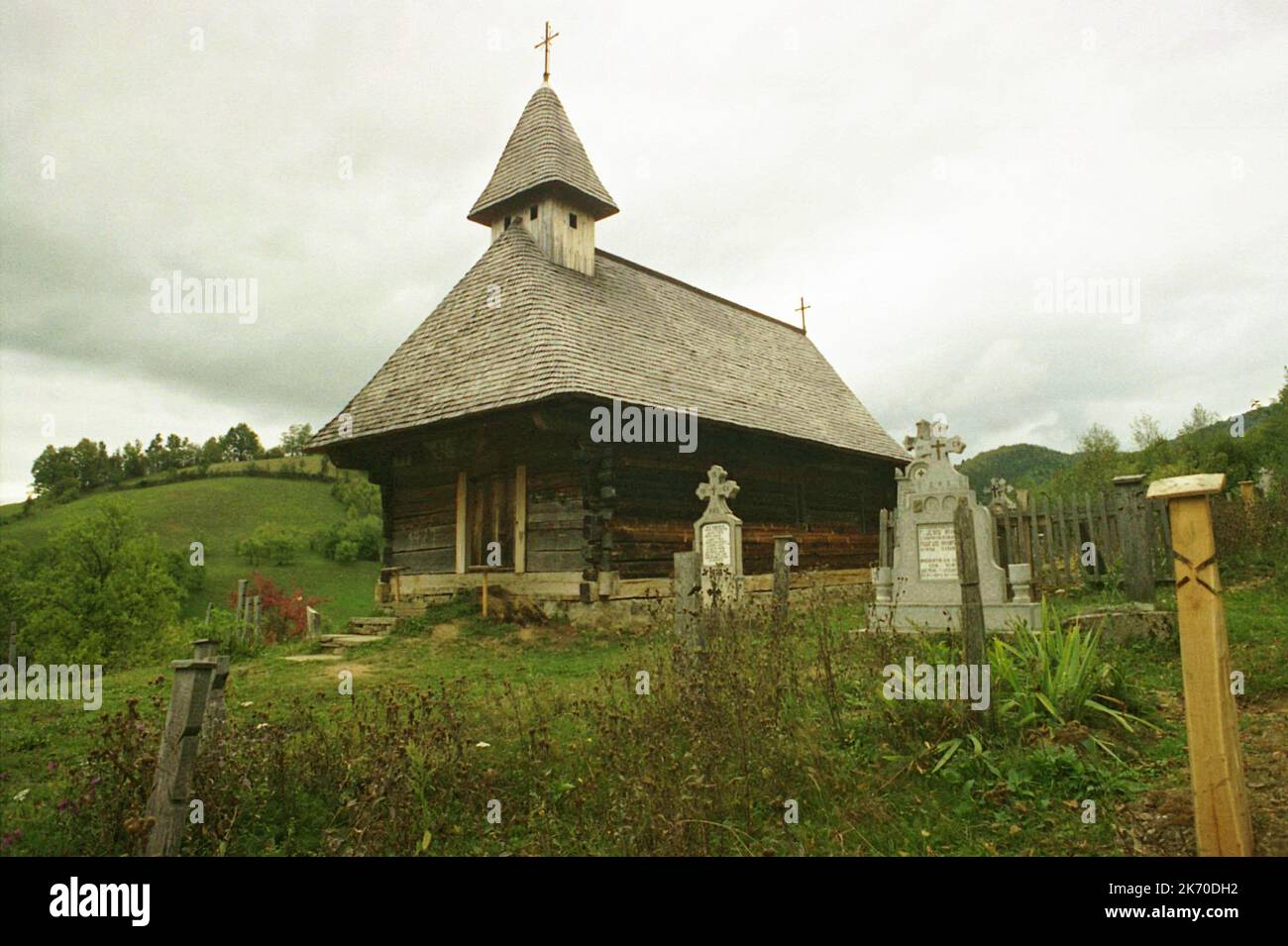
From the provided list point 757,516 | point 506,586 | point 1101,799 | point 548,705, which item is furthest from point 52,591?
point 1101,799

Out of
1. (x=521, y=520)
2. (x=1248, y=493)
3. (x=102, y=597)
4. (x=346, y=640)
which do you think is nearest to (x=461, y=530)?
(x=521, y=520)

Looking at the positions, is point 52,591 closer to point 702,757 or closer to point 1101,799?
point 702,757

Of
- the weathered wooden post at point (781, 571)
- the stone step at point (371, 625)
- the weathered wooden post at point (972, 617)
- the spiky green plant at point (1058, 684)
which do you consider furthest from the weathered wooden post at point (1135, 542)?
the stone step at point (371, 625)

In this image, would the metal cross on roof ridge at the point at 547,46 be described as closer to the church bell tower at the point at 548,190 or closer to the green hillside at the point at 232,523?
the church bell tower at the point at 548,190

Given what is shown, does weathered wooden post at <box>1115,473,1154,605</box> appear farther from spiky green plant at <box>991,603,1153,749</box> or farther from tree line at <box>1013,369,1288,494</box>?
tree line at <box>1013,369,1288,494</box>

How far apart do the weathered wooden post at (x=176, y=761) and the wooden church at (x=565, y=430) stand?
7675 millimetres

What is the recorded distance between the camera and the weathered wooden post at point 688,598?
6.08 meters

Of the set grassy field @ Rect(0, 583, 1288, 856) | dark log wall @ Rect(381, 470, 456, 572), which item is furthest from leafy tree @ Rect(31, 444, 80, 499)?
grassy field @ Rect(0, 583, 1288, 856)

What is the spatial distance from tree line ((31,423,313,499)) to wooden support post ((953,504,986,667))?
34390 mm

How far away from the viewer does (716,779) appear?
393cm

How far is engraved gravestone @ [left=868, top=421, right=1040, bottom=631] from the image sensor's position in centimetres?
830

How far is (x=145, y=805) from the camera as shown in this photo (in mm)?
3824

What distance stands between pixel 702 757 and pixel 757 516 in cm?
1122

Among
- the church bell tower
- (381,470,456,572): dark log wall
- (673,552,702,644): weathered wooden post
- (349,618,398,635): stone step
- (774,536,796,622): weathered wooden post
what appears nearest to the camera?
(673,552,702,644): weathered wooden post
